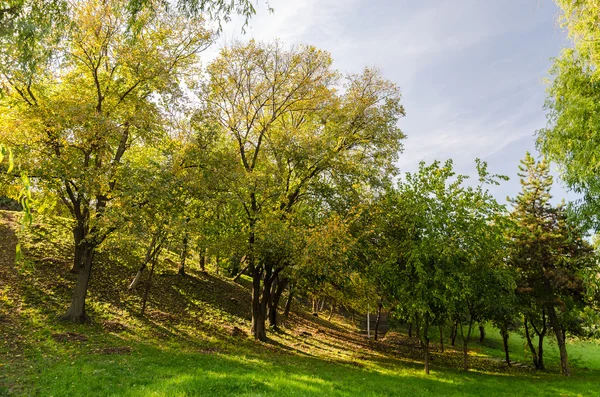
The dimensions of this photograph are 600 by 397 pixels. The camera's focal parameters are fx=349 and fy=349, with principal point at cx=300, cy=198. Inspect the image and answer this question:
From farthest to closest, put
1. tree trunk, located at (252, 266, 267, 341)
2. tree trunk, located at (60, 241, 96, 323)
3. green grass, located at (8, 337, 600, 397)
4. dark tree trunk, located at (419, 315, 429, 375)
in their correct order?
tree trunk, located at (252, 266, 267, 341) < dark tree trunk, located at (419, 315, 429, 375) < tree trunk, located at (60, 241, 96, 323) < green grass, located at (8, 337, 600, 397)

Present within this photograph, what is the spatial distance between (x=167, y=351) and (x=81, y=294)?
5511mm

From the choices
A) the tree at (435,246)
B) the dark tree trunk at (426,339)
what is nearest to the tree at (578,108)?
the tree at (435,246)

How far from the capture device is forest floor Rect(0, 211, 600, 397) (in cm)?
1016

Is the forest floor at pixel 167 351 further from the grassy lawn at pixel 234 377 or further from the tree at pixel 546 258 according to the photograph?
the tree at pixel 546 258

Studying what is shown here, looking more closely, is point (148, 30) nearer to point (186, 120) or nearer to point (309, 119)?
point (186, 120)

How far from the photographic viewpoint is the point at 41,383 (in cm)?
969

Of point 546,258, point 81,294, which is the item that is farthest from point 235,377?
point 546,258

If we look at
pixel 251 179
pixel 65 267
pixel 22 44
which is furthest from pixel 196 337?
pixel 22 44

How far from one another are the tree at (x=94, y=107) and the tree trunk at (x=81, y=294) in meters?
0.05

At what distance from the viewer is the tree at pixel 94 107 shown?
14414mm

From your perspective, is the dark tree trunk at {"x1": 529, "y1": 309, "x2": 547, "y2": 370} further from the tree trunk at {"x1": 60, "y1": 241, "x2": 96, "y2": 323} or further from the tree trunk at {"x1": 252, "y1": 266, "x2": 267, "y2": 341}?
the tree trunk at {"x1": 60, "y1": 241, "x2": 96, "y2": 323}

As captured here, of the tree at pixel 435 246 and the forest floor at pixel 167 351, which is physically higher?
the tree at pixel 435 246

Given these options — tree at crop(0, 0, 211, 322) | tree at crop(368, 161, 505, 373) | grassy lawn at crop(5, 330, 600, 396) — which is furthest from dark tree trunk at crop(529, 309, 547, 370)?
tree at crop(0, 0, 211, 322)

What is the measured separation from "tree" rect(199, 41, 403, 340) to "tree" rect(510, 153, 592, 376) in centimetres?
1057
